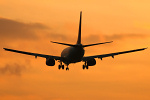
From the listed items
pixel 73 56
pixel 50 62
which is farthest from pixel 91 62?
pixel 50 62

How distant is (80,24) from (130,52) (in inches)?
635

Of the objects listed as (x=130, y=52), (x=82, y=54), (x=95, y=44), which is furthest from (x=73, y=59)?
(x=130, y=52)

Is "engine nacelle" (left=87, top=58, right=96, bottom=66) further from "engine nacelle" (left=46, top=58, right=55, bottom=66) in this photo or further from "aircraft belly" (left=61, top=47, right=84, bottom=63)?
"engine nacelle" (left=46, top=58, right=55, bottom=66)

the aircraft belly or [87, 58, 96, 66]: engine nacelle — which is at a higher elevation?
the aircraft belly

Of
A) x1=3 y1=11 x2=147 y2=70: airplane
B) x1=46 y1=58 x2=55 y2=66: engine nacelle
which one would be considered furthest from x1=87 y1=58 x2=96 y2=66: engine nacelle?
x1=46 y1=58 x2=55 y2=66: engine nacelle

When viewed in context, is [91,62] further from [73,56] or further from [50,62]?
[50,62]

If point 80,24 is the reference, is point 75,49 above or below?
below

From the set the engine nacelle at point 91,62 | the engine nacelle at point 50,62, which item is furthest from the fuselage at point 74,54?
the engine nacelle at point 91,62

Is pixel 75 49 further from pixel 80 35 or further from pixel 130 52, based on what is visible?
pixel 130 52

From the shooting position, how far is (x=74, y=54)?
9888cm

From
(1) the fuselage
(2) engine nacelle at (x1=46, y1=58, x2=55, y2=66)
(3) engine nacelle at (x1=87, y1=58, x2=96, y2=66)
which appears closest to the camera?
(1) the fuselage

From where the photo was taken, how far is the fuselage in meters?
98.3

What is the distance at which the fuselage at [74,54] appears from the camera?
98.3 meters

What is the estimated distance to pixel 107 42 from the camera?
3529 inches
